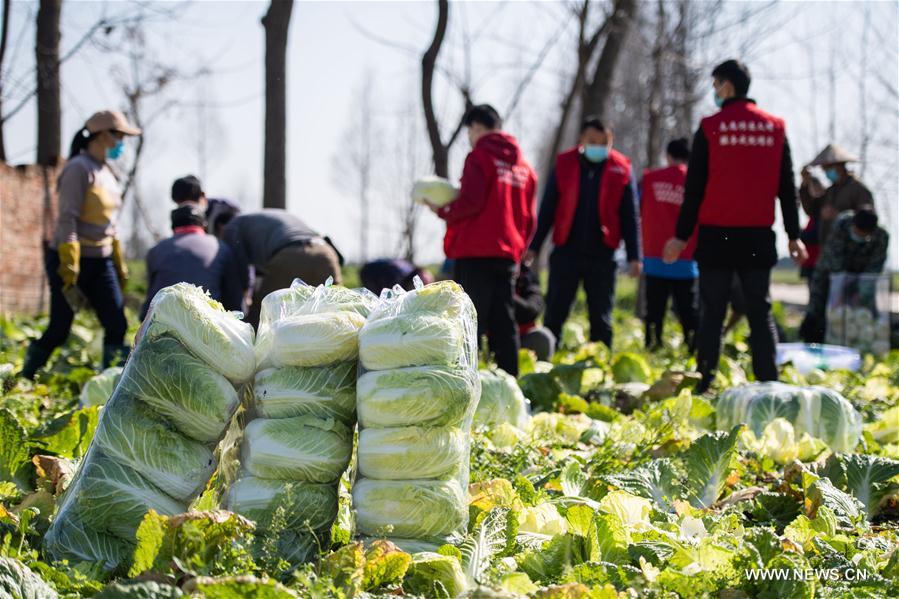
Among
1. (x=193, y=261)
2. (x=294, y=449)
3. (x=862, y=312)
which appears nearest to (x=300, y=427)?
(x=294, y=449)

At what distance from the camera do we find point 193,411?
2.70 meters

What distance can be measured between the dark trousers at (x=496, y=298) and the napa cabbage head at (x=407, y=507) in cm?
362

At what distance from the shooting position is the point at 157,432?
8.83ft

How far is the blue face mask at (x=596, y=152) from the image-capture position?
7.37m

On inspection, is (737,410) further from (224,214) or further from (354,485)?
(224,214)

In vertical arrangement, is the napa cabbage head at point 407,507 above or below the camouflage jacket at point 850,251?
below

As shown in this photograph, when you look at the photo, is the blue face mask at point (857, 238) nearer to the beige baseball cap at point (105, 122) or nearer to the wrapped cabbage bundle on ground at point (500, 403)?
the wrapped cabbage bundle on ground at point (500, 403)

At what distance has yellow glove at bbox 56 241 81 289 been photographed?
20.5ft

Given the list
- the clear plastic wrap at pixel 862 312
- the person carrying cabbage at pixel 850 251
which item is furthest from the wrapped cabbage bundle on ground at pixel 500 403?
the person carrying cabbage at pixel 850 251

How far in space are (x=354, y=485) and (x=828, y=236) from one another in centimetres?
867

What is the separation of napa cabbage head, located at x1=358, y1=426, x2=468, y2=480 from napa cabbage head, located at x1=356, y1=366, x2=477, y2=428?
3cm

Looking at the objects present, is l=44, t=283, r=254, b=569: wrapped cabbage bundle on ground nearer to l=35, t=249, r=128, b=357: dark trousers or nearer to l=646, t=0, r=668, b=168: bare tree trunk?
l=35, t=249, r=128, b=357: dark trousers

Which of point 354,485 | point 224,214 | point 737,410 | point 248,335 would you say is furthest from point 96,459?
point 224,214

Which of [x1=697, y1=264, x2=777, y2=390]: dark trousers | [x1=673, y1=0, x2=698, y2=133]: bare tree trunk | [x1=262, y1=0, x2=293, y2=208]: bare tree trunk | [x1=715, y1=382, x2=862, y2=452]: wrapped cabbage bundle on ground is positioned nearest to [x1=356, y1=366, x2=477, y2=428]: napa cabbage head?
[x1=715, y1=382, x2=862, y2=452]: wrapped cabbage bundle on ground
